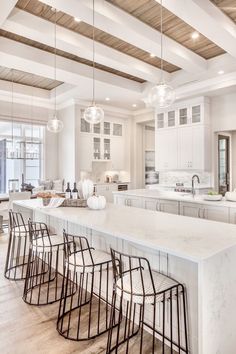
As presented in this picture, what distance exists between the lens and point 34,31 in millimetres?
3773

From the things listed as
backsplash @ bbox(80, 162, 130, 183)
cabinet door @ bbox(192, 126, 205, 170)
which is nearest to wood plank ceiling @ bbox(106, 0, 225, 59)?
cabinet door @ bbox(192, 126, 205, 170)

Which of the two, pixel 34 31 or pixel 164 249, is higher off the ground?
pixel 34 31

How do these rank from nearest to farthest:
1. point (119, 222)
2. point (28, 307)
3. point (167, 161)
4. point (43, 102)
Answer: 1. point (119, 222)
2. point (28, 307)
3. point (167, 161)
4. point (43, 102)

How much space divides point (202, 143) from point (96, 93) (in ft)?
9.61

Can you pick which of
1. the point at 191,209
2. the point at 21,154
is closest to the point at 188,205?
the point at 191,209

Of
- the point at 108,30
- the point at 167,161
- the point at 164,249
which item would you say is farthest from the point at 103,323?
the point at 167,161

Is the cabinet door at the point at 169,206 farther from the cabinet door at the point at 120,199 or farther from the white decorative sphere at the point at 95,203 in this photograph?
the white decorative sphere at the point at 95,203

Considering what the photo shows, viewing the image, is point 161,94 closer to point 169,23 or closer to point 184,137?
point 169,23

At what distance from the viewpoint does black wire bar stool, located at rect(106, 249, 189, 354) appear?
178 cm

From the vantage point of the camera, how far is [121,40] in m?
4.49

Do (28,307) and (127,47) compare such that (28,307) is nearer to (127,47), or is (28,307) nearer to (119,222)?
(119,222)

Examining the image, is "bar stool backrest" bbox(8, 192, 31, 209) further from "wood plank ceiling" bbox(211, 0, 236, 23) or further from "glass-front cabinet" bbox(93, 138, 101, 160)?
"wood plank ceiling" bbox(211, 0, 236, 23)

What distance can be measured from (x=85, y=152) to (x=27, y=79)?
2406 mm

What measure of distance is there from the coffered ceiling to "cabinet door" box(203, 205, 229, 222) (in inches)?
100
